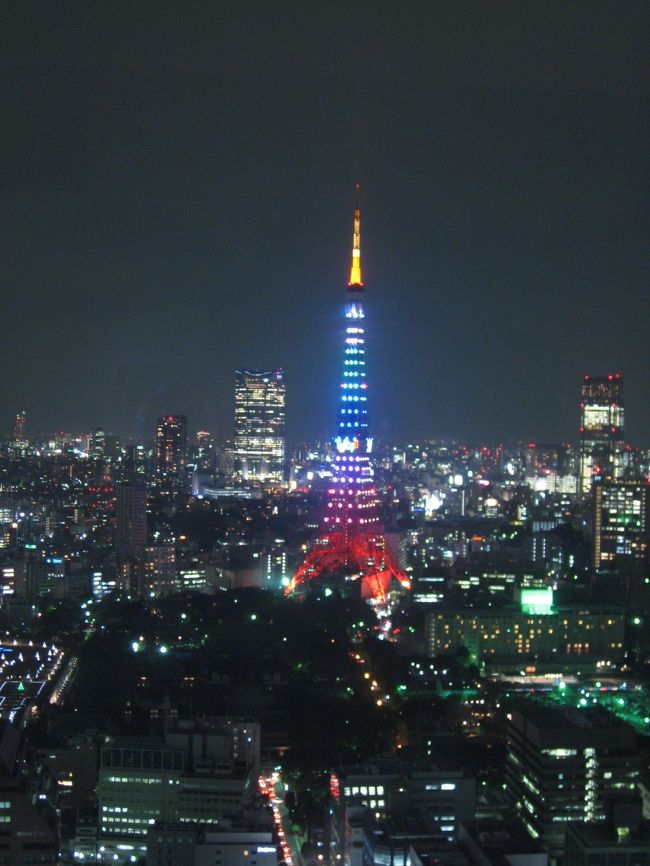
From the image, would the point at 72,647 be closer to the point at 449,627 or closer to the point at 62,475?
the point at 449,627

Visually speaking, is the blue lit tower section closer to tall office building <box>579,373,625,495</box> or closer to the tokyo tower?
the tokyo tower

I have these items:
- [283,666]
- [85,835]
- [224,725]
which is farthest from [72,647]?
[85,835]

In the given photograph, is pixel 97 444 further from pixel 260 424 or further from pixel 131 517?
pixel 260 424

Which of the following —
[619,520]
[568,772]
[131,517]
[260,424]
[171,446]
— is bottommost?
[568,772]

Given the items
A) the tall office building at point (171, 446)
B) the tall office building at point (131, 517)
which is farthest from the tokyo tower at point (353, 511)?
the tall office building at point (131, 517)

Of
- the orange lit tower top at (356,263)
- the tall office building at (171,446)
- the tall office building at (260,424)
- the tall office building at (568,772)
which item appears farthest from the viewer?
the tall office building at (260,424)

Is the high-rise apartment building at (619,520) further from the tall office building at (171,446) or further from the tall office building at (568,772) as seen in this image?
the tall office building at (568,772)

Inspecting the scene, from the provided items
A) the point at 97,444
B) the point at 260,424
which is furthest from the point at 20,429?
the point at 260,424
